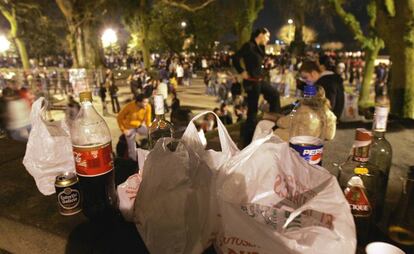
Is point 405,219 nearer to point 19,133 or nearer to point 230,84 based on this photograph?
point 19,133

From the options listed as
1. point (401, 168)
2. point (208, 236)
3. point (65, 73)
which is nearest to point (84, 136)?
point (208, 236)

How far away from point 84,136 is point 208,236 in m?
0.74

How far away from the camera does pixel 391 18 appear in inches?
230

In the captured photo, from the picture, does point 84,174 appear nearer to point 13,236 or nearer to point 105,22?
point 13,236

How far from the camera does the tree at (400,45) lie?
5578 millimetres

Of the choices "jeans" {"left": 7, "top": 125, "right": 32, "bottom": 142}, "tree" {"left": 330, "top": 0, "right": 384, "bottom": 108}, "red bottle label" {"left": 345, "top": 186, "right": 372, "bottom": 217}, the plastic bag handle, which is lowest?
"jeans" {"left": 7, "top": 125, "right": 32, "bottom": 142}

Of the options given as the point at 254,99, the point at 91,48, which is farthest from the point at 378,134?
the point at 91,48

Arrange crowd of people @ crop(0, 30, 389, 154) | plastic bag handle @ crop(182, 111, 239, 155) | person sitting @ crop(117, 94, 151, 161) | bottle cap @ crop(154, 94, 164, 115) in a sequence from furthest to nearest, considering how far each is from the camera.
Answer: person sitting @ crop(117, 94, 151, 161)
crowd of people @ crop(0, 30, 389, 154)
bottle cap @ crop(154, 94, 164, 115)
plastic bag handle @ crop(182, 111, 239, 155)

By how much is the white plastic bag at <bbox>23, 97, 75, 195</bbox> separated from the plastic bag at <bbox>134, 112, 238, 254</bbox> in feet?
2.30

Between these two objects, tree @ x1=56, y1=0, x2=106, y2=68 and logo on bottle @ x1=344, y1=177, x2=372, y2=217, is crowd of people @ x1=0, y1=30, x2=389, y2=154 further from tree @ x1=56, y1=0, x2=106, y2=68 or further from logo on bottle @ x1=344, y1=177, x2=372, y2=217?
logo on bottle @ x1=344, y1=177, x2=372, y2=217

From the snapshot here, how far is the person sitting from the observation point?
6.79 meters

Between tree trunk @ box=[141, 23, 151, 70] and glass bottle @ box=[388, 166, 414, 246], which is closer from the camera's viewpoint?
glass bottle @ box=[388, 166, 414, 246]

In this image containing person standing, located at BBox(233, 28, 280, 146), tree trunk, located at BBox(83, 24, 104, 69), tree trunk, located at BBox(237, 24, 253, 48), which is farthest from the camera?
tree trunk, located at BBox(83, 24, 104, 69)

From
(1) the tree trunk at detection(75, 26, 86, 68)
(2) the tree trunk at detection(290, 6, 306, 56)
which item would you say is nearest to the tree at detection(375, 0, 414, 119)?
(1) the tree trunk at detection(75, 26, 86, 68)
